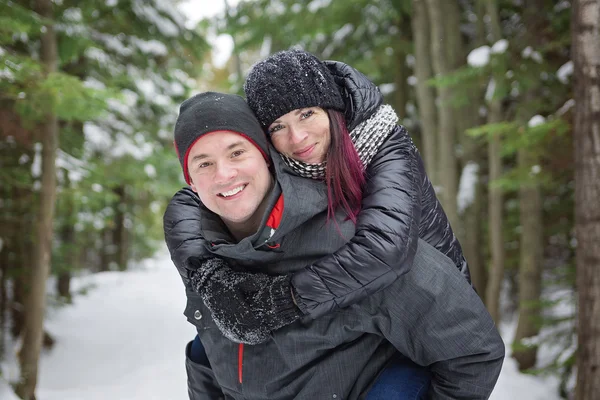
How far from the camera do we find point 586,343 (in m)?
4.26

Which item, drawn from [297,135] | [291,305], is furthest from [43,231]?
[291,305]

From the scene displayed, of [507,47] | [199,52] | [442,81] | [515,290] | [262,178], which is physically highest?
[199,52]

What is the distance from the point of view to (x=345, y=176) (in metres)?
2.00

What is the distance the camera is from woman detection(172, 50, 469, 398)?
1.71m

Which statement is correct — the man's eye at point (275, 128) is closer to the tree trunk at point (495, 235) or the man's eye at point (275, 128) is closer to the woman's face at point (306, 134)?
the woman's face at point (306, 134)

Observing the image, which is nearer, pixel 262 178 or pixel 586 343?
pixel 262 178

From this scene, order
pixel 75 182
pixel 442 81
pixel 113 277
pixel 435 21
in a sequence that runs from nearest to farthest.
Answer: pixel 442 81 → pixel 435 21 → pixel 75 182 → pixel 113 277

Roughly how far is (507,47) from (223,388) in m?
5.66

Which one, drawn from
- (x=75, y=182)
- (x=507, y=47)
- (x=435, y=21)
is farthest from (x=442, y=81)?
(x=75, y=182)

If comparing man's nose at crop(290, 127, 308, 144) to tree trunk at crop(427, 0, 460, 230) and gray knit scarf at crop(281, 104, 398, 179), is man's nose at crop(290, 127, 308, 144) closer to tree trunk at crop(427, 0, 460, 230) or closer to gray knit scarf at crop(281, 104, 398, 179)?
gray knit scarf at crop(281, 104, 398, 179)

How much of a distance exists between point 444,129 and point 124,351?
7.64 meters

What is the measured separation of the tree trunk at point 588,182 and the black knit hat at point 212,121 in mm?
3274

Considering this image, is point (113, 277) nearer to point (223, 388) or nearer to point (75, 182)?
point (75, 182)

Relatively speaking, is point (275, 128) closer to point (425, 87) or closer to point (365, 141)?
point (365, 141)
